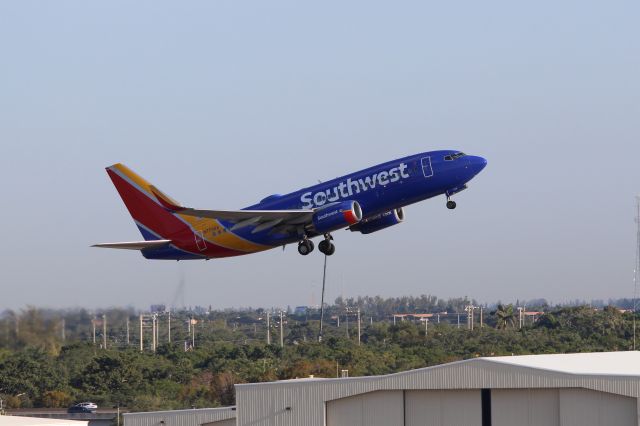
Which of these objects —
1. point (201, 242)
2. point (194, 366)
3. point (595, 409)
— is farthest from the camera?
point (194, 366)

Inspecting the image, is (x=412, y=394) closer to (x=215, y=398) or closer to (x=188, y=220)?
(x=188, y=220)

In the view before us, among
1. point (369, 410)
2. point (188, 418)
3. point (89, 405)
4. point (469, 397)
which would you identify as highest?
point (469, 397)

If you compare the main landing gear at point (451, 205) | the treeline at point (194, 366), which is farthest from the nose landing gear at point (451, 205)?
the treeline at point (194, 366)

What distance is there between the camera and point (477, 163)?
6216 cm

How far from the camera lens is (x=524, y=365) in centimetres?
5847

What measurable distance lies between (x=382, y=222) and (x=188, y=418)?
16.0 metres

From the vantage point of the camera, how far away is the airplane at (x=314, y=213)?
6181 cm

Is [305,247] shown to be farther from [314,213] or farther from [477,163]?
[477,163]

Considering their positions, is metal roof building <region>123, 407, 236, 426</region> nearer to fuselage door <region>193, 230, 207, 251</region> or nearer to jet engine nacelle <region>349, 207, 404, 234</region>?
fuselage door <region>193, 230, 207, 251</region>

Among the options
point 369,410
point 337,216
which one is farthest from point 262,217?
point 369,410

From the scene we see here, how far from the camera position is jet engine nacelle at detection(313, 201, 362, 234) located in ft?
203

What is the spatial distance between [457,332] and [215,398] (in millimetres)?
63652

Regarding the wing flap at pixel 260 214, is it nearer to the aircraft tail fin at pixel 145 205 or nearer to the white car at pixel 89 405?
the aircraft tail fin at pixel 145 205

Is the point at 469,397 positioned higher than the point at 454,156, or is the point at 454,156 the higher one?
the point at 454,156
